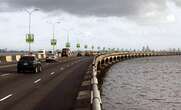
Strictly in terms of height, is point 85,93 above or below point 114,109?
above

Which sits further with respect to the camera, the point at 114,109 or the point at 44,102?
the point at 114,109

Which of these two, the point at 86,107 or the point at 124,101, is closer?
the point at 86,107

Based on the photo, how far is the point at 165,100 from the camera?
Answer: 30.3 metres

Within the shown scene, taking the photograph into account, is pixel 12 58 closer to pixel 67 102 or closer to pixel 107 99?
pixel 107 99

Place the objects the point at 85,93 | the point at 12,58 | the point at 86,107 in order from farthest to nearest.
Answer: the point at 12,58
the point at 85,93
the point at 86,107

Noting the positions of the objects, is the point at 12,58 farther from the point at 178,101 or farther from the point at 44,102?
the point at 44,102

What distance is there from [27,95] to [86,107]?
6155mm

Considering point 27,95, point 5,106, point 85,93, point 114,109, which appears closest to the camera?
point 5,106

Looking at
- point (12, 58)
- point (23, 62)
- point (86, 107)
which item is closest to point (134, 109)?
point (86, 107)

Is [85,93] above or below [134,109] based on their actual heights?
above


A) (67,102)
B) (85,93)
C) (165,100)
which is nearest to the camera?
(67,102)

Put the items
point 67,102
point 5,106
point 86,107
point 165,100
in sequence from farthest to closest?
point 165,100, point 67,102, point 5,106, point 86,107

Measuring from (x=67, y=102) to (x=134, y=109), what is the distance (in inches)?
313

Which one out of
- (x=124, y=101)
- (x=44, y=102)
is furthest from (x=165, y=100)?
(x=44, y=102)
